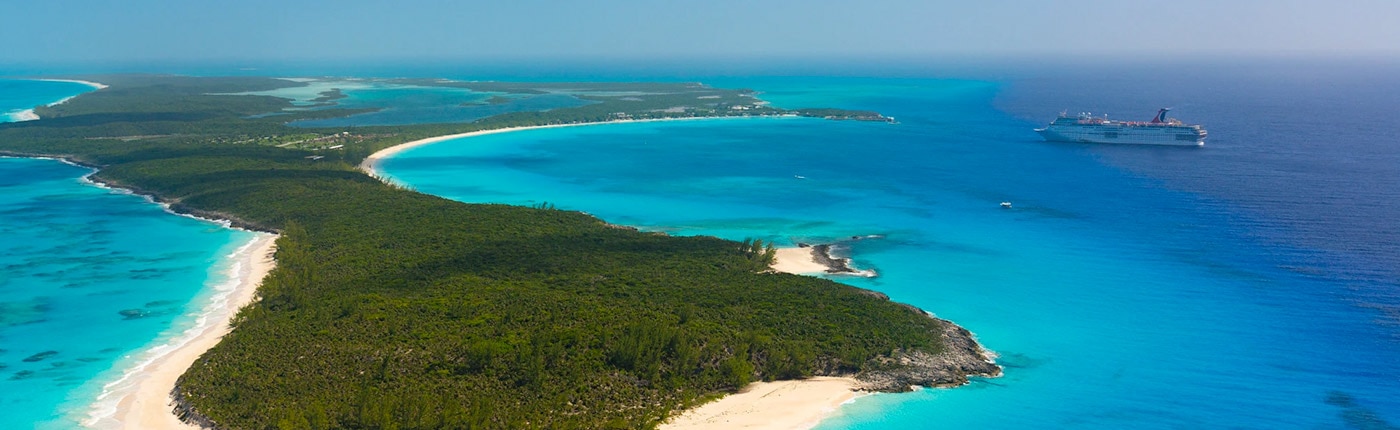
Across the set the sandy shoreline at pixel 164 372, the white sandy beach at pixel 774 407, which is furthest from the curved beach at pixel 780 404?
the sandy shoreline at pixel 164 372

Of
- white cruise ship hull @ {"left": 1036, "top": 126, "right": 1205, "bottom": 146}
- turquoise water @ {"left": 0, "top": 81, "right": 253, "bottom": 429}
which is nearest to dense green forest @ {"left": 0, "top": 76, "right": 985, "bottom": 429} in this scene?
turquoise water @ {"left": 0, "top": 81, "right": 253, "bottom": 429}

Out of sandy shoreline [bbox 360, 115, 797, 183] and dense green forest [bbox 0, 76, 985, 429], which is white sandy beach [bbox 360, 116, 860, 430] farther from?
sandy shoreline [bbox 360, 115, 797, 183]

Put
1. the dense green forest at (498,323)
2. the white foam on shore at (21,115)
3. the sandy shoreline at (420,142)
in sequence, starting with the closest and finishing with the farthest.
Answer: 1. the dense green forest at (498,323)
2. the sandy shoreline at (420,142)
3. the white foam on shore at (21,115)

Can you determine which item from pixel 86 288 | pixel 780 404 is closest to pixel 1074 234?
pixel 780 404

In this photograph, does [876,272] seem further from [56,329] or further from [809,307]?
[56,329]

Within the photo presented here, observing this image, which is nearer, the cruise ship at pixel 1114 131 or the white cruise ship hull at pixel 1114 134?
the white cruise ship hull at pixel 1114 134

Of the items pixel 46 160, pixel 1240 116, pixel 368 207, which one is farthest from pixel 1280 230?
pixel 46 160

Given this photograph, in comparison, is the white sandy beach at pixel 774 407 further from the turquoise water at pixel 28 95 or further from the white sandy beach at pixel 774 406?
the turquoise water at pixel 28 95
